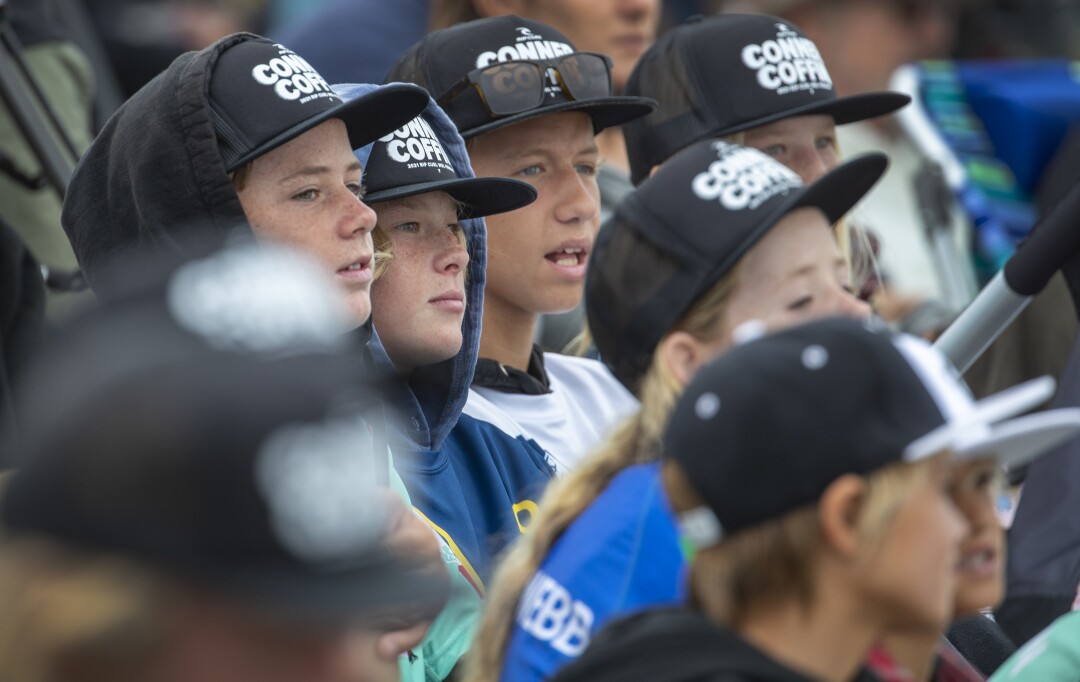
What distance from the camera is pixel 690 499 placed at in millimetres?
1852

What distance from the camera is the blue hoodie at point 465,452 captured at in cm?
299

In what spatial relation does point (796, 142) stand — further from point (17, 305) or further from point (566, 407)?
point (17, 305)

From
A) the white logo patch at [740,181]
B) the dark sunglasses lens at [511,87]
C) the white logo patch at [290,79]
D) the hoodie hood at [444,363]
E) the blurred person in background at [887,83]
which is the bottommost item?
the blurred person in background at [887,83]

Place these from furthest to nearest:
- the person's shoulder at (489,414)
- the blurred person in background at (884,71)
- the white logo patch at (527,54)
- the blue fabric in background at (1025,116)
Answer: the blurred person in background at (884,71), the blue fabric in background at (1025,116), the white logo patch at (527,54), the person's shoulder at (489,414)

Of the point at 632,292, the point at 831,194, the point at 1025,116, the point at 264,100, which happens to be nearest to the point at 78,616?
the point at 632,292

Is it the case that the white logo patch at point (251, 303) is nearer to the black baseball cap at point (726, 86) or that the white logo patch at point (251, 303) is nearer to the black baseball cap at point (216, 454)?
the black baseball cap at point (216, 454)

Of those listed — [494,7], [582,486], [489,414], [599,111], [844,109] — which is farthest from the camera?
[494,7]

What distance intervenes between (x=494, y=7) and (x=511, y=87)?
110cm

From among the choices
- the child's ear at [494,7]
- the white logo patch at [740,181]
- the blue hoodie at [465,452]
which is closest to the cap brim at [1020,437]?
the white logo patch at [740,181]

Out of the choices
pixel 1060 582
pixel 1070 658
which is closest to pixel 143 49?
pixel 1060 582

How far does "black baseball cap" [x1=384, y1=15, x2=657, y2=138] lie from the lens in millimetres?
3588

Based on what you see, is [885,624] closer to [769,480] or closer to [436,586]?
[769,480]

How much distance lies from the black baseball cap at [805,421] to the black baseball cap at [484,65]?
1.77 meters

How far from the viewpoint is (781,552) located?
5.89 feet
